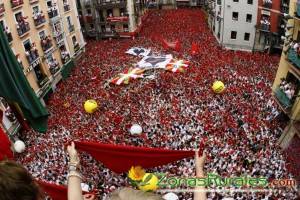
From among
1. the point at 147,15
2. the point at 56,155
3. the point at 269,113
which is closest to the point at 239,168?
the point at 269,113

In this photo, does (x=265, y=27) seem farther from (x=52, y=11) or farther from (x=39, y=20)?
(x=39, y=20)

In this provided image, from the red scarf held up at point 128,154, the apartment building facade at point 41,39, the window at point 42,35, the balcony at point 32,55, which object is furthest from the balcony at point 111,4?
the red scarf held up at point 128,154

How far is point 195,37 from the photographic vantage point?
145 feet

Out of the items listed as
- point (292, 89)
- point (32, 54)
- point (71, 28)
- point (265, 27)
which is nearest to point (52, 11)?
point (71, 28)

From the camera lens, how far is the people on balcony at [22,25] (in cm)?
2797

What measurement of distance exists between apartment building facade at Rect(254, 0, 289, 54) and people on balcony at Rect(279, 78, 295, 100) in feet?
46.6

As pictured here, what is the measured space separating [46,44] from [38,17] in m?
2.92

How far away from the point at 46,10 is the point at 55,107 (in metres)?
11.6

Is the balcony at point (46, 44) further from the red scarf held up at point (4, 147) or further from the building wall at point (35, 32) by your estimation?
the red scarf held up at point (4, 147)

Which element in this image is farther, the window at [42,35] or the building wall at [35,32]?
the window at [42,35]

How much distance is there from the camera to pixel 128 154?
20.6 ft

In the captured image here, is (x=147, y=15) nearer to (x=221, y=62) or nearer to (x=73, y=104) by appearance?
(x=221, y=62)

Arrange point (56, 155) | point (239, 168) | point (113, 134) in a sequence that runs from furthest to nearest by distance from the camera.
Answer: point (113, 134), point (56, 155), point (239, 168)

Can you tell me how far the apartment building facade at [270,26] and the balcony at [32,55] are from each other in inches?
1017
